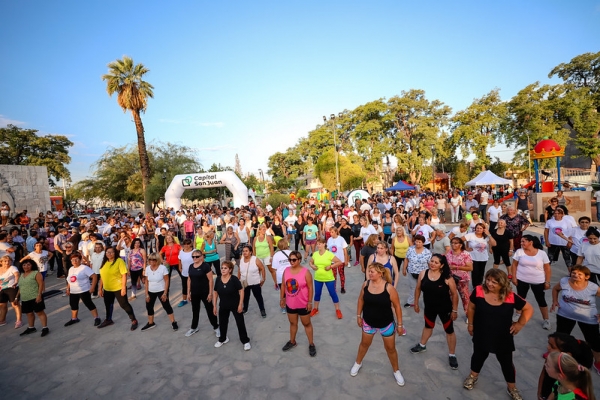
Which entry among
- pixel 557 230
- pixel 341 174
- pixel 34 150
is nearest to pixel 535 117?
pixel 341 174

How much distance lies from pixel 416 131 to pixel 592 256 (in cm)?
3242

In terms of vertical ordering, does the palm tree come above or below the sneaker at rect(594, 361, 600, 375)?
above

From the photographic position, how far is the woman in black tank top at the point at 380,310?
352 centimetres

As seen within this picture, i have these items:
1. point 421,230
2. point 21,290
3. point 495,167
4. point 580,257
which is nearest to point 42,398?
point 21,290

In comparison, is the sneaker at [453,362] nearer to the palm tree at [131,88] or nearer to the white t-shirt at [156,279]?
the white t-shirt at [156,279]

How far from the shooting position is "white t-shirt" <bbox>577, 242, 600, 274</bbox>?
461cm

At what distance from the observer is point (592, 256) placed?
465 cm

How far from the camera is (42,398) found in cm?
394

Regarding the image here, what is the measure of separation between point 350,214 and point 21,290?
8793 mm

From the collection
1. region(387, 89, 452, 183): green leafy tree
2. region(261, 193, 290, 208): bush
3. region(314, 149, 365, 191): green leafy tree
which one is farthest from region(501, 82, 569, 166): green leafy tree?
region(261, 193, 290, 208): bush

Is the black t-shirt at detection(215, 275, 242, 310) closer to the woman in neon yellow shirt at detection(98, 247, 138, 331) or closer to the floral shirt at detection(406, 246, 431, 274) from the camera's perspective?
the woman in neon yellow shirt at detection(98, 247, 138, 331)

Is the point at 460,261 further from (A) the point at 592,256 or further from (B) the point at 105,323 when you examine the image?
(B) the point at 105,323

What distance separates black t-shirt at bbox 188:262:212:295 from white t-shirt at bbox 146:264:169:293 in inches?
27.5

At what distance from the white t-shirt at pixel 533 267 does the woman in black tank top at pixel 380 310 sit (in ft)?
7.97
